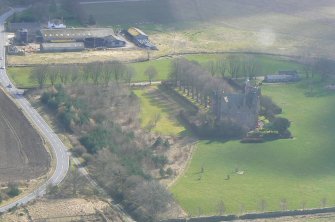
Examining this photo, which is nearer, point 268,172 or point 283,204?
point 283,204

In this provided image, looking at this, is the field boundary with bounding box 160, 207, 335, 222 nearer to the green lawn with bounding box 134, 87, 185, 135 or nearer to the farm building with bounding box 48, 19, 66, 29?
the green lawn with bounding box 134, 87, 185, 135

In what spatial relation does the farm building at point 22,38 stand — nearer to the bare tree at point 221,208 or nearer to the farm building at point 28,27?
the farm building at point 28,27

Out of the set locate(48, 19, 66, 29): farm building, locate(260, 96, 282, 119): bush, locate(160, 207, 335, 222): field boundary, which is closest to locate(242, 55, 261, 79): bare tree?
locate(260, 96, 282, 119): bush

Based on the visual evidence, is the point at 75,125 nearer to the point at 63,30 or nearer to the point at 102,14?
the point at 63,30

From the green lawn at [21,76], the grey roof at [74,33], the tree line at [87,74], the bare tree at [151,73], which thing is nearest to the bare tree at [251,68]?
the bare tree at [151,73]

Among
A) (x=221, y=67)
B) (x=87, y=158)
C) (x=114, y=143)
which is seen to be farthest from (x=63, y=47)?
(x=87, y=158)

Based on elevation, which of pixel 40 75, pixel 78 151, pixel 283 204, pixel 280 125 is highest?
pixel 280 125

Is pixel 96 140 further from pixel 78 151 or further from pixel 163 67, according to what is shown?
pixel 163 67
